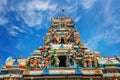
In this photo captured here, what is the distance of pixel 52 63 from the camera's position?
154ft

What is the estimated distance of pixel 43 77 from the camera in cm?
4175

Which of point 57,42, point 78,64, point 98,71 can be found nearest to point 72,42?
point 57,42

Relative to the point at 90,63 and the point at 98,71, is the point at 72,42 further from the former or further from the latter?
the point at 98,71

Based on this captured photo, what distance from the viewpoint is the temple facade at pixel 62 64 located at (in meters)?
42.4

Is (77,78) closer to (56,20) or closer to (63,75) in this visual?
(63,75)

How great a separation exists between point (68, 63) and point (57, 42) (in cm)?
1096

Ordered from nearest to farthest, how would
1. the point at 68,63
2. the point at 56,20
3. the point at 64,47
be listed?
the point at 68,63
the point at 64,47
the point at 56,20

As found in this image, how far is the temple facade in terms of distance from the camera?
4244 cm

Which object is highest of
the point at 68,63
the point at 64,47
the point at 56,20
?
the point at 56,20

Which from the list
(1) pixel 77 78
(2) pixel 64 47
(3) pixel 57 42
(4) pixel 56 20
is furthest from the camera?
(4) pixel 56 20

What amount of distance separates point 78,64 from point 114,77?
318 inches

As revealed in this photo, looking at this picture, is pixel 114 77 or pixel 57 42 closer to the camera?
pixel 114 77

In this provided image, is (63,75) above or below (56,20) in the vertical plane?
below

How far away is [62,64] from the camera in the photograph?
49.6 metres
